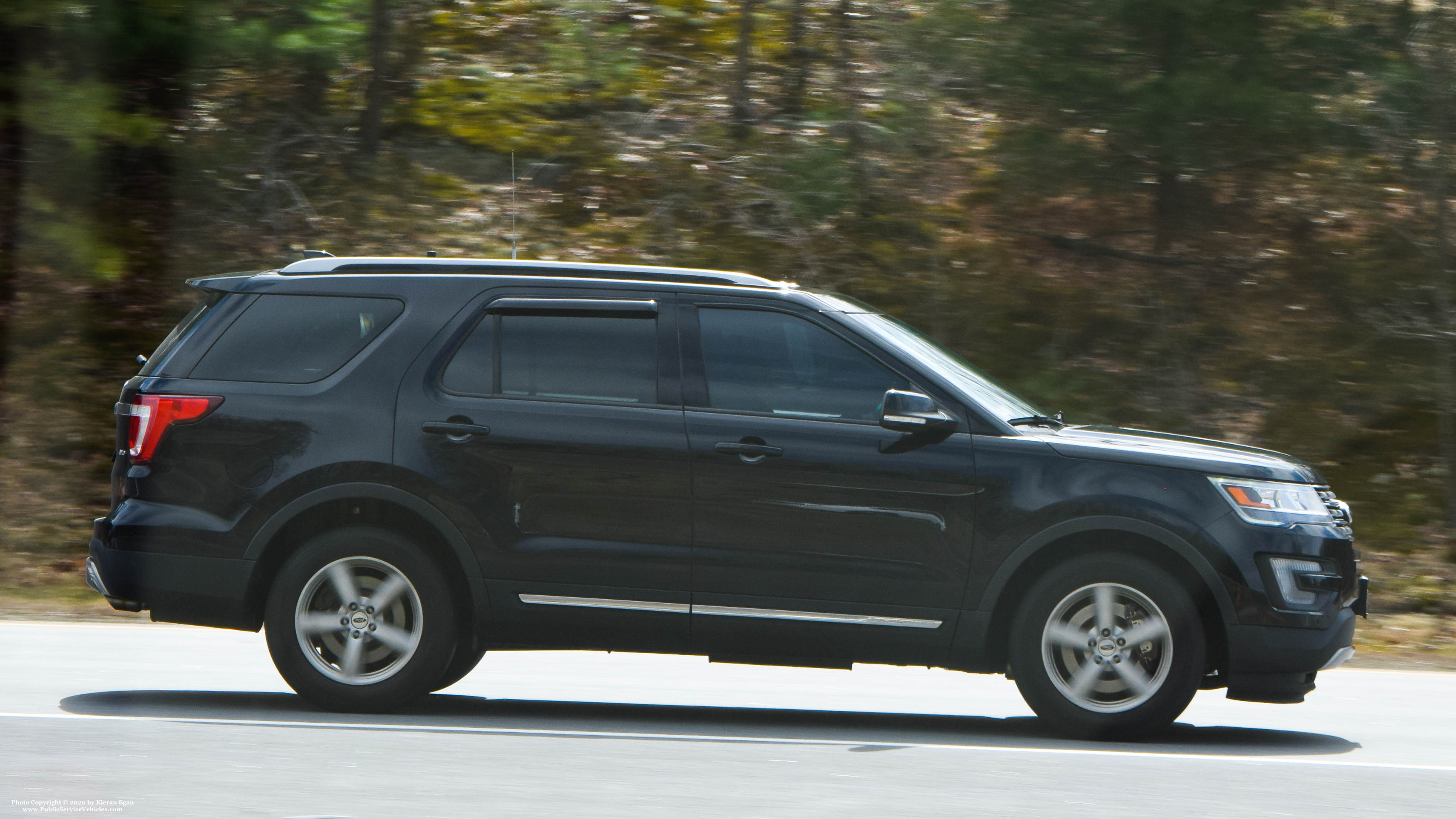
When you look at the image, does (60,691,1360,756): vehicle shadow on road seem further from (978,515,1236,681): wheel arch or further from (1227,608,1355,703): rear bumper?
(978,515,1236,681): wheel arch

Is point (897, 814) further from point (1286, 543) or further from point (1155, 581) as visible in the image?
point (1286, 543)

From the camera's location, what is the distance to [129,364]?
1427 centimetres

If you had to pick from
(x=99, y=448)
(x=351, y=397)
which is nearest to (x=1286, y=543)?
(x=351, y=397)

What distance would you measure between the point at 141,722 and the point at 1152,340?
9792mm

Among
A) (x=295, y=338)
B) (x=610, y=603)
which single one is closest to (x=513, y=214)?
(x=295, y=338)

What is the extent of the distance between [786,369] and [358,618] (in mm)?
2035

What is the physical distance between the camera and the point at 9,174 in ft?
51.9

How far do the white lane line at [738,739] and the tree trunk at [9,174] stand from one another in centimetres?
862

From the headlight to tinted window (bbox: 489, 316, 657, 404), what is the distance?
231 cm

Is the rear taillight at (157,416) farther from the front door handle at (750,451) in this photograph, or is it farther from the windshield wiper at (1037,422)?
the windshield wiper at (1037,422)

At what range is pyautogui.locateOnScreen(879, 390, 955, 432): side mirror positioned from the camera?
20.4ft

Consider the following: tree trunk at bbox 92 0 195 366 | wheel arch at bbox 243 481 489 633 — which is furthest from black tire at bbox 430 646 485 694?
tree trunk at bbox 92 0 195 366

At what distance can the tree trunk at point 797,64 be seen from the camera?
1698 centimetres

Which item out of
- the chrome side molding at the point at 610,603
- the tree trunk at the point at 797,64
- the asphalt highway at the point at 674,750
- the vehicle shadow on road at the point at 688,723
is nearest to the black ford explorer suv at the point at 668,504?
the chrome side molding at the point at 610,603
